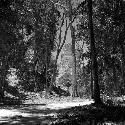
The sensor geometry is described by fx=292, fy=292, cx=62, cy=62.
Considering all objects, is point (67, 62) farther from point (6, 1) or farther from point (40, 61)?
point (6, 1)

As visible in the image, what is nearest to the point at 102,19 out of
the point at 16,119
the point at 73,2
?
the point at 73,2

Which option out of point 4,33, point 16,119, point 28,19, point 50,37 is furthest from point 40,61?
point 16,119

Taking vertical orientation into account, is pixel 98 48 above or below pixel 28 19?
below

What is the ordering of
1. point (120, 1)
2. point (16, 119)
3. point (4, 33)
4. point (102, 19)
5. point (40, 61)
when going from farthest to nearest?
1. point (40, 61)
2. point (102, 19)
3. point (120, 1)
4. point (4, 33)
5. point (16, 119)

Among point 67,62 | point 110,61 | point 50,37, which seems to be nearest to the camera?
point 110,61

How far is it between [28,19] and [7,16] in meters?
17.9

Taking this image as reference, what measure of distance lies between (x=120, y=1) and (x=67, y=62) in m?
55.3

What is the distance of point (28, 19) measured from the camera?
3838 cm

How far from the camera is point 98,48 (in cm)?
4038

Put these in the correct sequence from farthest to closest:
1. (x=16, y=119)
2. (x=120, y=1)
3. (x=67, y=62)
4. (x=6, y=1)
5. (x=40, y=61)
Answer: (x=67, y=62) < (x=40, y=61) < (x=120, y=1) < (x=6, y=1) < (x=16, y=119)

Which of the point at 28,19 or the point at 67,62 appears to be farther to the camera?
the point at 67,62

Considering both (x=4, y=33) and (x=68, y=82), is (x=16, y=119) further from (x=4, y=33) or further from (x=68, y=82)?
(x=68, y=82)

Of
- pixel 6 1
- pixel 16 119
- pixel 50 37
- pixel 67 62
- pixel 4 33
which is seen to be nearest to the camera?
pixel 16 119

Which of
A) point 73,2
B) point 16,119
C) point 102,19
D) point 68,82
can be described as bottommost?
point 16,119
